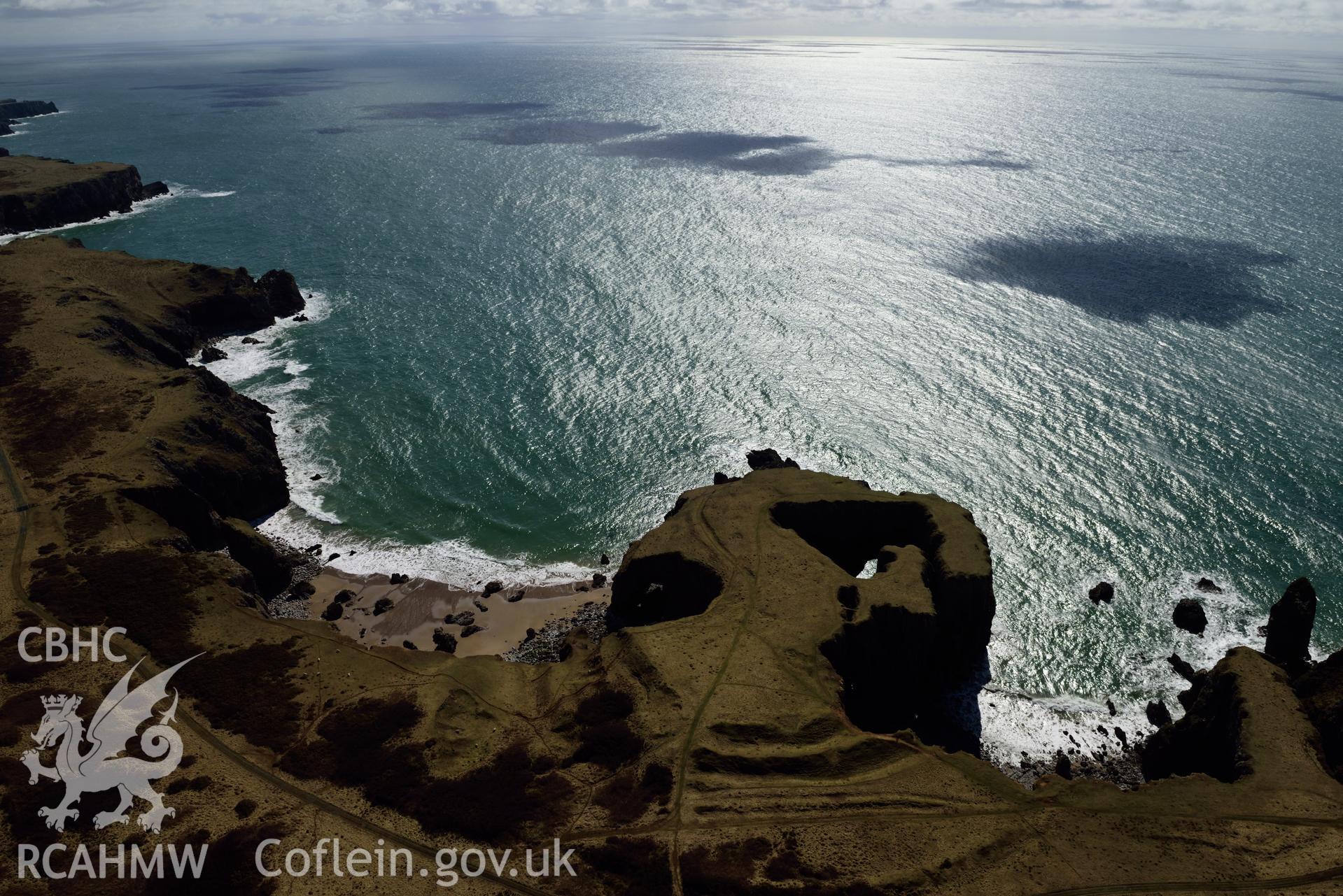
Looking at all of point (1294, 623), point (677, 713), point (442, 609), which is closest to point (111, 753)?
point (442, 609)

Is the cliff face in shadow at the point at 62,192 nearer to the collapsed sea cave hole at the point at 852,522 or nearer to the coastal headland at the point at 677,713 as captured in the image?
the coastal headland at the point at 677,713

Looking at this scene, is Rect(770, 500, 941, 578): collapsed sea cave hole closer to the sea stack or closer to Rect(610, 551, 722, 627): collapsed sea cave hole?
Rect(610, 551, 722, 627): collapsed sea cave hole

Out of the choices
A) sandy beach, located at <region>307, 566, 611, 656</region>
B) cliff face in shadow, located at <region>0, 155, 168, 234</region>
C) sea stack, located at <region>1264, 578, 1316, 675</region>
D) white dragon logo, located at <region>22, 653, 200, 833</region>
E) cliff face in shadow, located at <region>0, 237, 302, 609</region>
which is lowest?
sandy beach, located at <region>307, 566, 611, 656</region>

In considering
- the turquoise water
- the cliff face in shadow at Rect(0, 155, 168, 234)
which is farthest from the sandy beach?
the cliff face in shadow at Rect(0, 155, 168, 234)

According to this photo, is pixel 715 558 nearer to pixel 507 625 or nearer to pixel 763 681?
pixel 763 681

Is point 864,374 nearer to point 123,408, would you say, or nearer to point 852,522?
point 852,522

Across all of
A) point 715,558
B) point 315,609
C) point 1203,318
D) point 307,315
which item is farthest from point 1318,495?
point 307,315
